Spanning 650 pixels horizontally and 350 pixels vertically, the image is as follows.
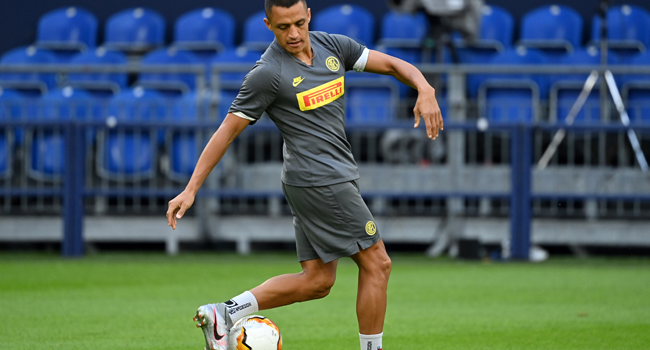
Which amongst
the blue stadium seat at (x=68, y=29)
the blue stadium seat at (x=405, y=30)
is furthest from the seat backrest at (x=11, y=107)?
the blue stadium seat at (x=405, y=30)

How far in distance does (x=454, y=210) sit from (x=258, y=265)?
244cm

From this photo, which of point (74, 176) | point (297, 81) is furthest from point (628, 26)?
point (297, 81)

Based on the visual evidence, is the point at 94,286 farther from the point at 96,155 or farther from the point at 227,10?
the point at 227,10

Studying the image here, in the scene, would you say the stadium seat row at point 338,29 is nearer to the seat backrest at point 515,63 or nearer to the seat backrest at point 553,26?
the seat backrest at point 553,26

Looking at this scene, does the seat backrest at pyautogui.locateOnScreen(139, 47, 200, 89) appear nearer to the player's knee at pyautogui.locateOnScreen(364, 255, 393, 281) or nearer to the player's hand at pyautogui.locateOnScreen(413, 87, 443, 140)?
the player's knee at pyautogui.locateOnScreen(364, 255, 393, 281)

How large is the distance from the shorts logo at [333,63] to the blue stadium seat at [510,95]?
250 inches

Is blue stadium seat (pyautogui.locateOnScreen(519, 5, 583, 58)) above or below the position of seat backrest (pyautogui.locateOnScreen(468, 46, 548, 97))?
above

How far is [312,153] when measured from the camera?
13.8ft

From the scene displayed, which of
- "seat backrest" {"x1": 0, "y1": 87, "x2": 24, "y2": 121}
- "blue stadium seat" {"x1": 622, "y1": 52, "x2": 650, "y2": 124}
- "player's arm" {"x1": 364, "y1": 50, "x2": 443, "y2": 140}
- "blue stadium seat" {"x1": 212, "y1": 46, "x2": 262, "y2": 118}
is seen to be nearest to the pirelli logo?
"player's arm" {"x1": 364, "y1": 50, "x2": 443, "y2": 140}

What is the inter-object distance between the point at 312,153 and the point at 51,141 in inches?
277

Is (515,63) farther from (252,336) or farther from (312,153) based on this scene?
(252,336)

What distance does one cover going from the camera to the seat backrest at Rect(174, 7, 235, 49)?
1317 centimetres

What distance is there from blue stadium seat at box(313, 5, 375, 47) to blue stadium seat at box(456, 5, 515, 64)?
4.34 ft

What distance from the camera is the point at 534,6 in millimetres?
13914
